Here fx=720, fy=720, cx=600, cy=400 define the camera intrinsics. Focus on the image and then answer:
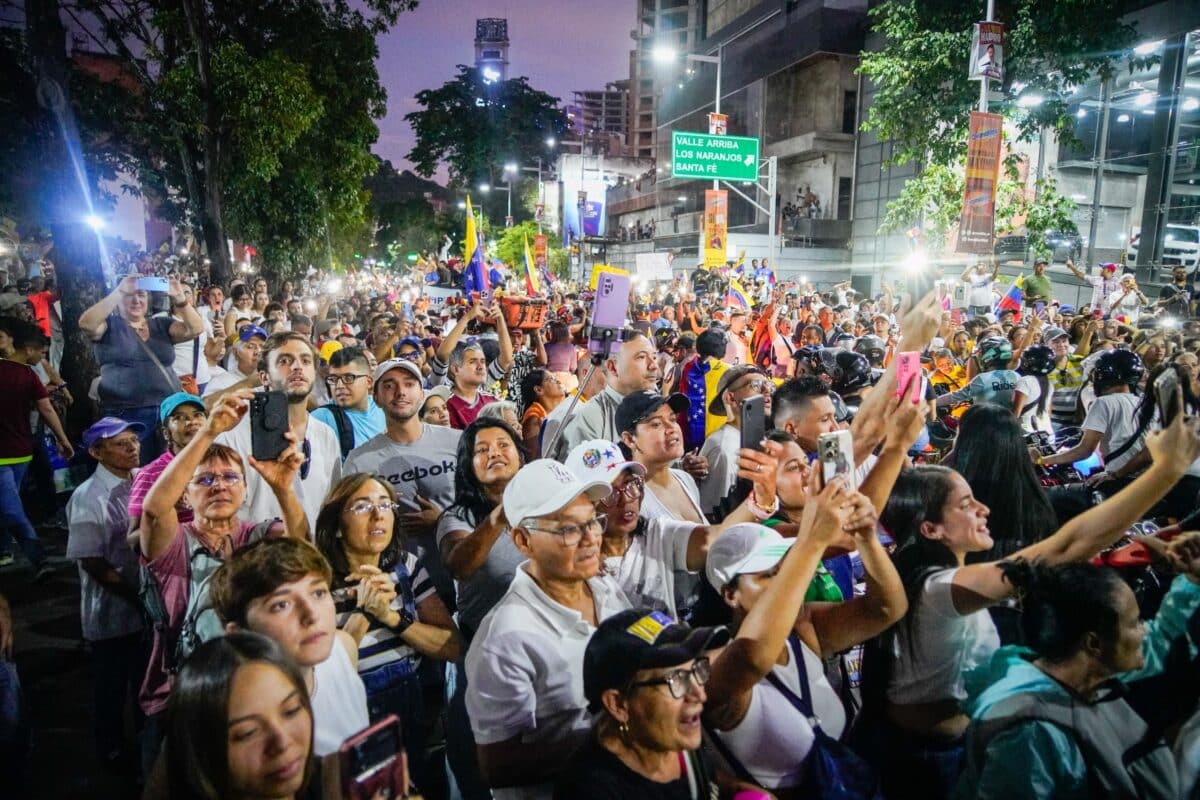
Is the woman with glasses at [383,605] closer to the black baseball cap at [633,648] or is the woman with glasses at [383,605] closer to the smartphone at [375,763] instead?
the black baseball cap at [633,648]

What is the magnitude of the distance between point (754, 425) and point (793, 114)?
33.6m

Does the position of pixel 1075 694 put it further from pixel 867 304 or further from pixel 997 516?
pixel 867 304

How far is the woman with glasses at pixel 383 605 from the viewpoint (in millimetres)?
2576

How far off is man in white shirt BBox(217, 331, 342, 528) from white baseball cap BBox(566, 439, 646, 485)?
5.84 feet

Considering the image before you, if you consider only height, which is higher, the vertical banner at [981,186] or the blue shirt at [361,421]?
the vertical banner at [981,186]

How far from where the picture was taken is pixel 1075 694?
1.97 m

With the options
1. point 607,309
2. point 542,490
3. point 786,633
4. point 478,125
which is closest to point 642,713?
point 786,633

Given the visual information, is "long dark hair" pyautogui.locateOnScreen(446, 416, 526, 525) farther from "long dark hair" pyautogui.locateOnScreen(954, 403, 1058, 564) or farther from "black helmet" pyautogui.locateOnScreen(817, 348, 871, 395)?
"black helmet" pyautogui.locateOnScreen(817, 348, 871, 395)

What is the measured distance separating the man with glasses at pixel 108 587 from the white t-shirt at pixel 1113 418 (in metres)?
5.68

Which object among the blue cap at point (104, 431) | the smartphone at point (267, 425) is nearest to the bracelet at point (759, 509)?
the smartphone at point (267, 425)

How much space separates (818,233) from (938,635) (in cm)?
2940

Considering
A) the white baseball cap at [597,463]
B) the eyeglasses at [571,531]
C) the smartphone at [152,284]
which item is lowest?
the eyeglasses at [571,531]

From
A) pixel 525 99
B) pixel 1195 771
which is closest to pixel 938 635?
pixel 1195 771

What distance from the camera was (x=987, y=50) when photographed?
1297 cm
